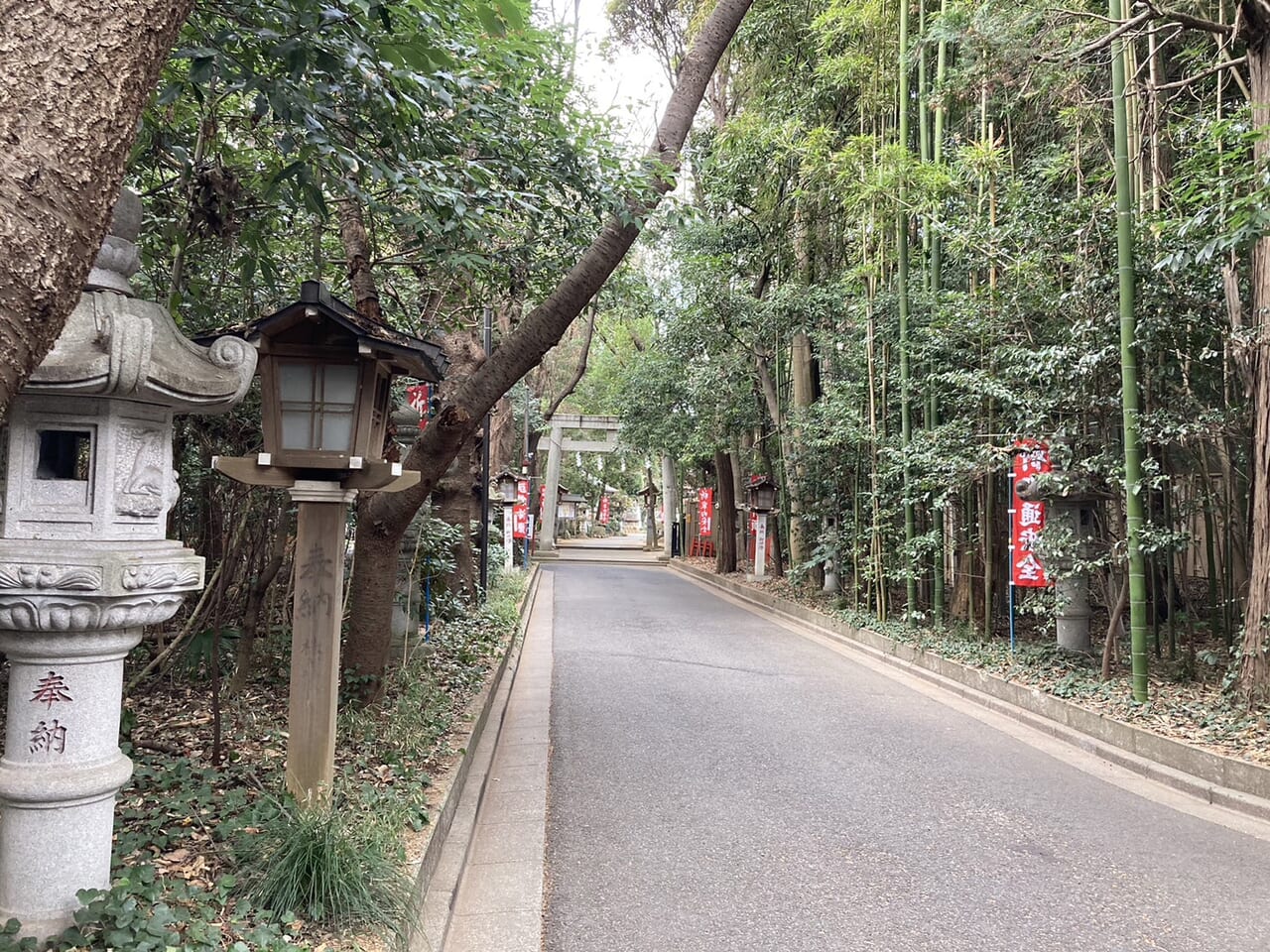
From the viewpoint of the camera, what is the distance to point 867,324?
12516 mm

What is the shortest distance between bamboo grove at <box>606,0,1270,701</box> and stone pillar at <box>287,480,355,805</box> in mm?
4323

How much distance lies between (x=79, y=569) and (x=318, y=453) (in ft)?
5.28

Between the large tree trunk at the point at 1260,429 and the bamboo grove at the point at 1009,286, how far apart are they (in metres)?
0.03

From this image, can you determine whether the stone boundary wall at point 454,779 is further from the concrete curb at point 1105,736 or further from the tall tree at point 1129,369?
the tall tree at point 1129,369

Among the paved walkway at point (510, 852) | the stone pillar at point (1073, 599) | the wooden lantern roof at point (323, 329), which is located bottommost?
the paved walkway at point (510, 852)

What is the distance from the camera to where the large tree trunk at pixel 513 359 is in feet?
16.9

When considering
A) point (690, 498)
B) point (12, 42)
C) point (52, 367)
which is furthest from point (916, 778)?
point (690, 498)

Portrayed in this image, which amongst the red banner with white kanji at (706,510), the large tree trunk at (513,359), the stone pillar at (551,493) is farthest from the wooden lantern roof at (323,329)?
the stone pillar at (551,493)

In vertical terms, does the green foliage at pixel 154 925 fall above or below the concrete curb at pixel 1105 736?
above

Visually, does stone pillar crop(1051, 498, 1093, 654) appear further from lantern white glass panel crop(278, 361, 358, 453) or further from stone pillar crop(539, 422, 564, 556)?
stone pillar crop(539, 422, 564, 556)

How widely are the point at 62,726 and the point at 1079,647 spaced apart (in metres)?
9.52

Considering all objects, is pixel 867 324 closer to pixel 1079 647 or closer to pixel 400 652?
pixel 1079 647

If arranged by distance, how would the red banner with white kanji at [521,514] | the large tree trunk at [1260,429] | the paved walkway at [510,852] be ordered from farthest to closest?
the red banner with white kanji at [521,514], the large tree trunk at [1260,429], the paved walkway at [510,852]

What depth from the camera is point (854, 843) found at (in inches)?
188
